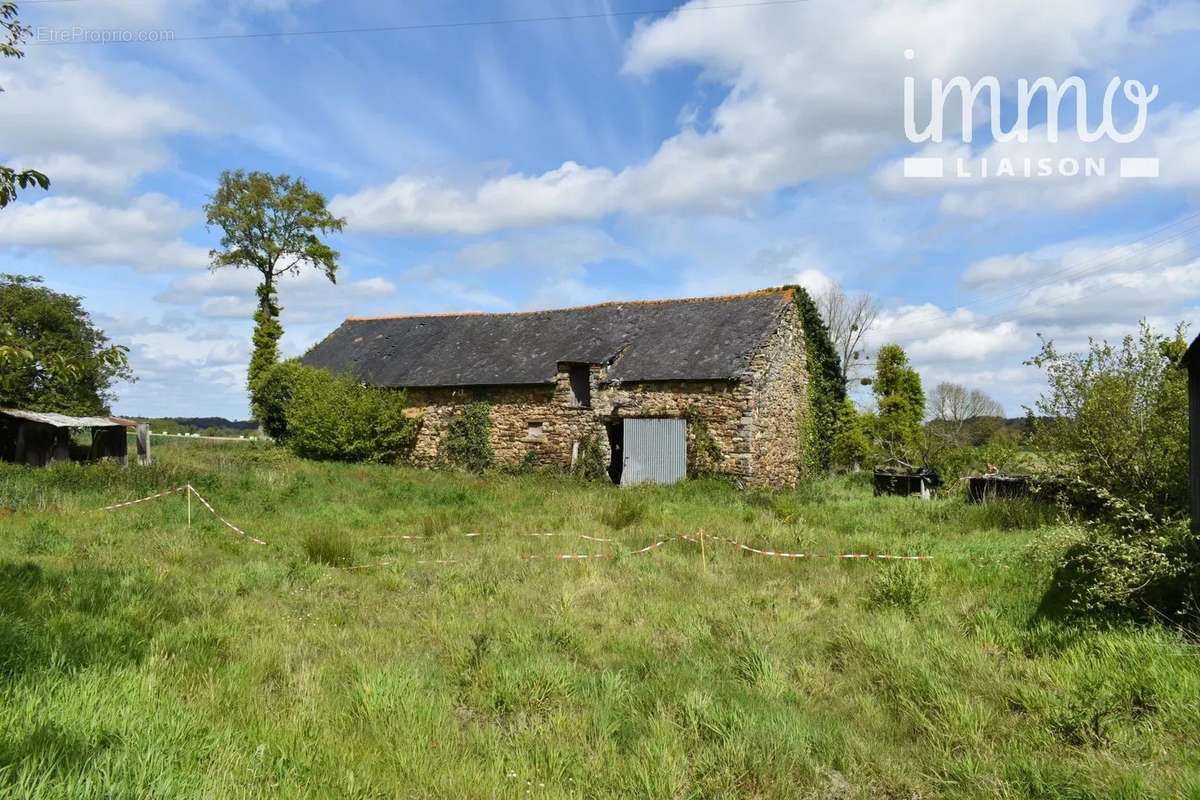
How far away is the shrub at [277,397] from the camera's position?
90.8 ft

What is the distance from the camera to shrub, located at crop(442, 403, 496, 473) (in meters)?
23.0

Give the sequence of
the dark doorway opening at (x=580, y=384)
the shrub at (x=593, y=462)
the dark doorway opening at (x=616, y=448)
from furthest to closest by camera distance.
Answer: the dark doorway opening at (x=580, y=384), the dark doorway opening at (x=616, y=448), the shrub at (x=593, y=462)

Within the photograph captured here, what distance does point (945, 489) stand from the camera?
17.9 metres

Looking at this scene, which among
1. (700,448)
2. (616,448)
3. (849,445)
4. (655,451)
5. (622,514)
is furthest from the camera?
(849,445)

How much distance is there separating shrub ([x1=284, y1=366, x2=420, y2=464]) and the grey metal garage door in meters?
7.49

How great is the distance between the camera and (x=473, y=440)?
23.2m

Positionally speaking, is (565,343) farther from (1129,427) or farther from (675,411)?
(1129,427)

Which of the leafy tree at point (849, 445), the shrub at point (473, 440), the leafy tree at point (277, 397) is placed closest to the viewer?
the shrub at point (473, 440)

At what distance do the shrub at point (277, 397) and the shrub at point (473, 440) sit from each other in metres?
7.71

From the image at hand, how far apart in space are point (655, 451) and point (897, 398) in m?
11.9

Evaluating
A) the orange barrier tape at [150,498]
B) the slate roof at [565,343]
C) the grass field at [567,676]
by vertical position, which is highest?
the slate roof at [565,343]

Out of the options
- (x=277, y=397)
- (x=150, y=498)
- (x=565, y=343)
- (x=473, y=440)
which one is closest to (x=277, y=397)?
(x=277, y=397)

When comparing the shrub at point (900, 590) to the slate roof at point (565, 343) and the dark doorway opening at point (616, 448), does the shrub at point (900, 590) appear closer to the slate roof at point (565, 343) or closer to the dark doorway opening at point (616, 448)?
the slate roof at point (565, 343)

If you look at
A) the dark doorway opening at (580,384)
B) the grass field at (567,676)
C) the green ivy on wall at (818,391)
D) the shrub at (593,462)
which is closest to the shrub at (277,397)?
the dark doorway opening at (580,384)
